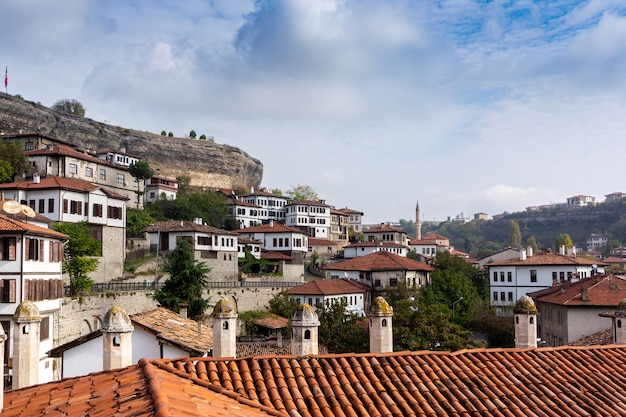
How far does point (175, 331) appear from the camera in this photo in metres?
17.7

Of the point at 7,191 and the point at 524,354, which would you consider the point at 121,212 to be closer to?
the point at 7,191

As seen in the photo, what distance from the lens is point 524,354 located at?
11023 mm

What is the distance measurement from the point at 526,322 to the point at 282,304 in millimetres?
42376

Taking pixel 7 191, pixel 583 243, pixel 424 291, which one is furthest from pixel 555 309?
pixel 583 243

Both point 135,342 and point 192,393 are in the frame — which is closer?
point 192,393

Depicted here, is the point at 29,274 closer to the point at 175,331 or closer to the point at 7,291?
the point at 7,291

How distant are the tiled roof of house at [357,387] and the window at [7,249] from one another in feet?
67.8

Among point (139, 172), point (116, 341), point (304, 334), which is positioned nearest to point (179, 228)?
point (139, 172)

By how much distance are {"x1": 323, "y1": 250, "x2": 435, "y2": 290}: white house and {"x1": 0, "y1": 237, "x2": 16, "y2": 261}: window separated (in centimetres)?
3667

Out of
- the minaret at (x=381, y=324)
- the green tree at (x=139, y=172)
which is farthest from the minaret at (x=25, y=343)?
the green tree at (x=139, y=172)

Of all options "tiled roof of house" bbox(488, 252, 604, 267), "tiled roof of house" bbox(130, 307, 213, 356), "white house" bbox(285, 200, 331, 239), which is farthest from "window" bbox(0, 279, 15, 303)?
"white house" bbox(285, 200, 331, 239)

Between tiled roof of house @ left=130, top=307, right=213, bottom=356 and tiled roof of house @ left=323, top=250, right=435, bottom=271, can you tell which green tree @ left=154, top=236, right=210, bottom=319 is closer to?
tiled roof of house @ left=130, top=307, right=213, bottom=356

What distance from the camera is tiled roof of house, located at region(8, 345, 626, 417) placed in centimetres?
750

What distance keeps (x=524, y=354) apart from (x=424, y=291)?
152 feet
